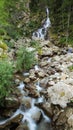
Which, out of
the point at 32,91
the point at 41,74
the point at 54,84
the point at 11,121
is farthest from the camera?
the point at 41,74

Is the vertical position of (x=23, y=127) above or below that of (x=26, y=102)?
below

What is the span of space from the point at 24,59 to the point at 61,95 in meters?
6.91

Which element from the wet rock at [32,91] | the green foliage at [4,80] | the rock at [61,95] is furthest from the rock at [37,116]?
the green foliage at [4,80]

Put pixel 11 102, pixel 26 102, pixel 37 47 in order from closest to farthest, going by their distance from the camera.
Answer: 1. pixel 11 102
2. pixel 26 102
3. pixel 37 47

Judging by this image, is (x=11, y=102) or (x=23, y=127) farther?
(x=11, y=102)

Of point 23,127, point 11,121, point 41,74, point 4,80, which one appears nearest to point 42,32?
point 41,74

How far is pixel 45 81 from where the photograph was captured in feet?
53.6

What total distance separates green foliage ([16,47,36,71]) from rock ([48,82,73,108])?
250 inches

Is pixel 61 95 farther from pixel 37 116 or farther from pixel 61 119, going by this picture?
pixel 37 116

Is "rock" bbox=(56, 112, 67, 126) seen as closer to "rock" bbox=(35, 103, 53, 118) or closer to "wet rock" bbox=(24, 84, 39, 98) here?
"rock" bbox=(35, 103, 53, 118)

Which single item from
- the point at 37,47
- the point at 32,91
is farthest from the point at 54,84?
the point at 37,47

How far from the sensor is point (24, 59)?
18.1 m

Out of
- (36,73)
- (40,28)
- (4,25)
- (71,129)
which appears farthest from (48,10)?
(71,129)

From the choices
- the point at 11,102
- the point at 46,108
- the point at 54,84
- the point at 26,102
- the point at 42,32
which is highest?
the point at 42,32
